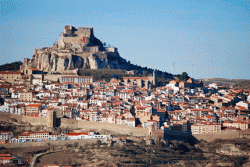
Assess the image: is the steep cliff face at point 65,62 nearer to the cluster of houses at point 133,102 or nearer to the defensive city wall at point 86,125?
the cluster of houses at point 133,102

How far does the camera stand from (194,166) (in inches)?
1743

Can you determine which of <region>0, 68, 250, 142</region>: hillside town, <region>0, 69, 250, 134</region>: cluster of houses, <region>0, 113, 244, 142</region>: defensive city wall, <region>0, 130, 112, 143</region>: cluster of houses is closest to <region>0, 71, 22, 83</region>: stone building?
<region>0, 68, 250, 142</region>: hillside town

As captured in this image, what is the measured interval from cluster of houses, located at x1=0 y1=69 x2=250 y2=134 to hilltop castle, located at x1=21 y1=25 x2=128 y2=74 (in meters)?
3.85


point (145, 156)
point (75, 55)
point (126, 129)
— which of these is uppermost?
point (75, 55)

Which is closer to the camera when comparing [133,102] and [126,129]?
[126,129]

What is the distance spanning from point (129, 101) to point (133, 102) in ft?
2.27

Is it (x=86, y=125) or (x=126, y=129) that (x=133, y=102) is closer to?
(x=86, y=125)

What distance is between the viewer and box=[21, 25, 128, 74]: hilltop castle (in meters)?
71.9

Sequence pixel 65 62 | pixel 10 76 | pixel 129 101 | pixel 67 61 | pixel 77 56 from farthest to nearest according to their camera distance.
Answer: pixel 77 56
pixel 67 61
pixel 65 62
pixel 10 76
pixel 129 101

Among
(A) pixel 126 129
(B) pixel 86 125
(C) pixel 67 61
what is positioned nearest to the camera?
(A) pixel 126 129

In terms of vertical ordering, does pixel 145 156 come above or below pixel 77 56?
below

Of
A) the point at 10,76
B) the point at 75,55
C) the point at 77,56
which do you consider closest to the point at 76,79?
the point at 77,56

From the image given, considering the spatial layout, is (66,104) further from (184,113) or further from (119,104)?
(184,113)

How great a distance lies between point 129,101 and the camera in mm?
60625
